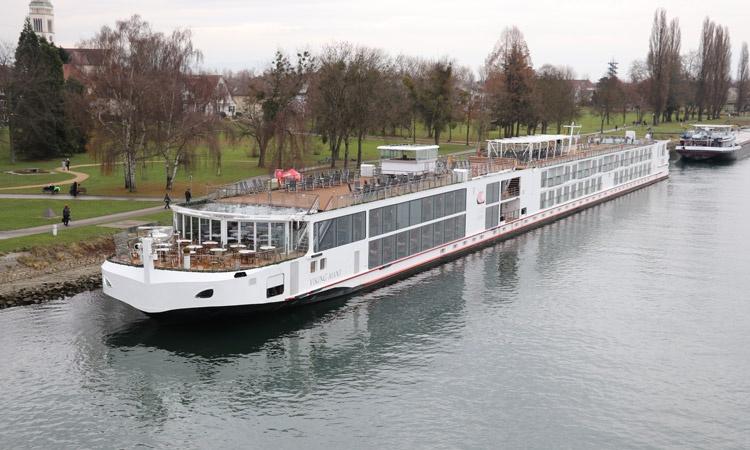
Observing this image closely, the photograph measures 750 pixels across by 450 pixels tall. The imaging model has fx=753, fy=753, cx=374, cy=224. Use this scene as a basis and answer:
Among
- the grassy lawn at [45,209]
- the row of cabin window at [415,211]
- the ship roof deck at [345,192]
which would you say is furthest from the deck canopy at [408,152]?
the grassy lawn at [45,209]

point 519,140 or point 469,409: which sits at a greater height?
point 519,140

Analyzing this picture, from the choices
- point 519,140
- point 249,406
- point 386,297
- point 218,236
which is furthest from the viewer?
point 519,140

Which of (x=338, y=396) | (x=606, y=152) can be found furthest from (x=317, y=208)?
(x=606, y=152)

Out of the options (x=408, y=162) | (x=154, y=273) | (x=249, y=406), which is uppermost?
(x=408, y=162)

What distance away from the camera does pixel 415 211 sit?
4609 centimetres

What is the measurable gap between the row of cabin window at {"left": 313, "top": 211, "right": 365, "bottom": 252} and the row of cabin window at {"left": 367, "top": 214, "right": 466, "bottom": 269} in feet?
→ 5.63

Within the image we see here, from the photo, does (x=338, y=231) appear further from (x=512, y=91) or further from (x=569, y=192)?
(x=512, y=91)

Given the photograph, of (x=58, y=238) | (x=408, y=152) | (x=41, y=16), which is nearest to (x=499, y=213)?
(x=408, y=152)

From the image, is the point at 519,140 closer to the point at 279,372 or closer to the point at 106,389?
the point at 279,372

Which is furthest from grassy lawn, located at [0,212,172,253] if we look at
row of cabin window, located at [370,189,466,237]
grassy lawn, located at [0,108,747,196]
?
row of cabin window, located at [370,189,466,237]

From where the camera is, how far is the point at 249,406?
27.2m

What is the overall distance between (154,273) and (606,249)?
109ft

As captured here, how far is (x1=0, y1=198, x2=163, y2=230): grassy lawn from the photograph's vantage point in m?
47.9

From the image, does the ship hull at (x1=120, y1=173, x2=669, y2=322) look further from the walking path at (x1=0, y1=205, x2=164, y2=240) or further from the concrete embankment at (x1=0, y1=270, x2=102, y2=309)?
the walking path at (x1=0, y1=205, x2=164, y2=240)
